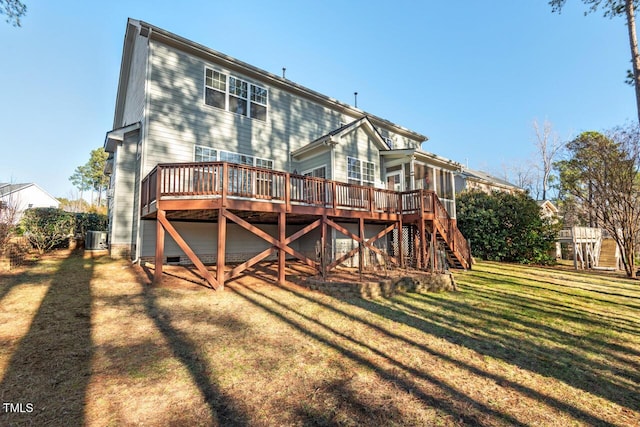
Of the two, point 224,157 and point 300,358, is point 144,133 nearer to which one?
point 224,157

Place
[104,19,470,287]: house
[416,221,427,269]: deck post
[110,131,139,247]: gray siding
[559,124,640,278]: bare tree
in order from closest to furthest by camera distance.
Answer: [104,19,470,287]: house
[110,131,139,247]: gray siding
[416,221,427,269]: deck post
[559,124,640,278]: bare tree

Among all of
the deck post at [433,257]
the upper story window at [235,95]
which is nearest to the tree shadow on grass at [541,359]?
the deck post at [433,257]

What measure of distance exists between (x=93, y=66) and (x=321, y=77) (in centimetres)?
1881

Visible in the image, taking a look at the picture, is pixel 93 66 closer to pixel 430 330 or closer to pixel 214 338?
pixel 214 338

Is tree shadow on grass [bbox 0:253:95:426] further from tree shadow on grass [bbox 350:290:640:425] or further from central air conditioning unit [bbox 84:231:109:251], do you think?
central air conditioning unit [bbox 84:231:109:251]

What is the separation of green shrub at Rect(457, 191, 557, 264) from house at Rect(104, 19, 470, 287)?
186 inches

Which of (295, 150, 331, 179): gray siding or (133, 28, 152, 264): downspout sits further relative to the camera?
(295, 150, 331, 179): gray siding

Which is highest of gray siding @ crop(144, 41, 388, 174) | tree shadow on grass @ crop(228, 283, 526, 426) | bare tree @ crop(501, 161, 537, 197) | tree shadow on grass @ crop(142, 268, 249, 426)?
bare tree @ crop(501, 161, 537, 197)

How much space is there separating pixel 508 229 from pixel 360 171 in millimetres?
10456

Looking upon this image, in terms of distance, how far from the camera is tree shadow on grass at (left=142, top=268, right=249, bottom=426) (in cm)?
294

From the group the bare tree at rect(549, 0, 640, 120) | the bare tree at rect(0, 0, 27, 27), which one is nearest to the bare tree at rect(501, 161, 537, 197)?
the bare tree at rect(549, 0, 640, 120)

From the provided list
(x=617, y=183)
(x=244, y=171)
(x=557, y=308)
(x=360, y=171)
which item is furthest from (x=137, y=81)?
(x=617, y=183)

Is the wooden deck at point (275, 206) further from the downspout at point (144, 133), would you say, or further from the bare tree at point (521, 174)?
the bare tree at point (521, 174)

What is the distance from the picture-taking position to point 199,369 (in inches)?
151
